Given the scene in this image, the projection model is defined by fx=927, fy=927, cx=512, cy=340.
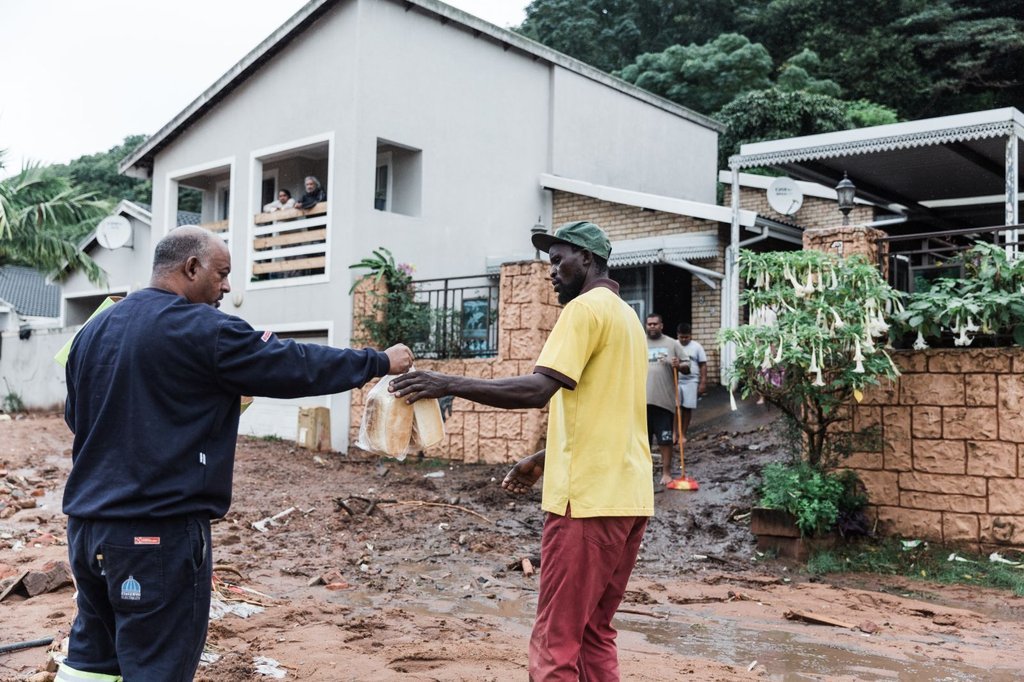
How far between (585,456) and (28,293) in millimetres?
33808

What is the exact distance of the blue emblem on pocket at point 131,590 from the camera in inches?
110

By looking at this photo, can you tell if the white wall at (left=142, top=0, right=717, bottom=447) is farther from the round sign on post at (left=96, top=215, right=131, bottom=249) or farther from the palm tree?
the palm tree

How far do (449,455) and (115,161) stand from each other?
31.9m

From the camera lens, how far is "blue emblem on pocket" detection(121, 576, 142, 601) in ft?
9.20

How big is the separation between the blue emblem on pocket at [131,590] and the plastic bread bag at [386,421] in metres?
1.22

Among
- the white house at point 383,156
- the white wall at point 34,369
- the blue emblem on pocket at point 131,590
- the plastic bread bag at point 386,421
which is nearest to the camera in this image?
the blue emblem on pocket at point 131,590

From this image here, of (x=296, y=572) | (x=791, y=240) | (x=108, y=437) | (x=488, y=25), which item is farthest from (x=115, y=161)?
(x=108, y=437)

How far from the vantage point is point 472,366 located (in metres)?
12.7

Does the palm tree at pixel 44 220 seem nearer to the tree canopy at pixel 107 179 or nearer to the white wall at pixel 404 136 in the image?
the white wall at pixel 404 136

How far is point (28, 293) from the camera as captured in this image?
32.5 meters

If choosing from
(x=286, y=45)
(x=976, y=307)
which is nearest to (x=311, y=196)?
(x=286, y=45)

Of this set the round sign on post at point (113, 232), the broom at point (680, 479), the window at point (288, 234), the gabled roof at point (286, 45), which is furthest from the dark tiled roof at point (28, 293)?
the broom at point (680, 479)

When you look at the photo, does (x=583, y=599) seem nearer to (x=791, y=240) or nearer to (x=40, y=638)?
(x=40, y=638)

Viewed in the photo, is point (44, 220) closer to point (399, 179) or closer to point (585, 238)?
point (399, 179)
